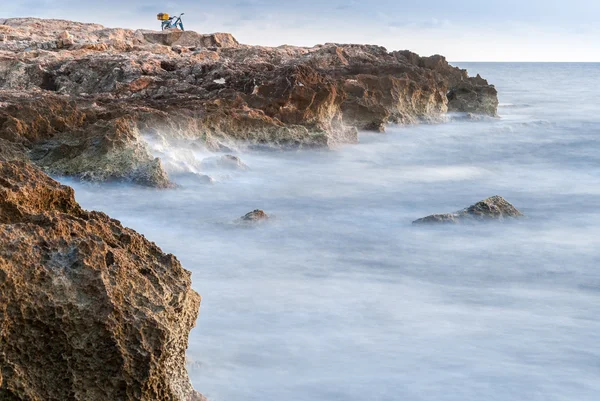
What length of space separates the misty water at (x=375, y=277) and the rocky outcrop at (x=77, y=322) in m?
0.94

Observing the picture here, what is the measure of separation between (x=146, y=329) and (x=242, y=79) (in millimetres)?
10559

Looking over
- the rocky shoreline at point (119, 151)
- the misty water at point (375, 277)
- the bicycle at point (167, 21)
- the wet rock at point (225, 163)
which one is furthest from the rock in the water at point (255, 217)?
the bicycle at point (167, 21)

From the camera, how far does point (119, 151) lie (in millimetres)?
7582

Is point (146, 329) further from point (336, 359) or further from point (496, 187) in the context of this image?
point (496, 187)

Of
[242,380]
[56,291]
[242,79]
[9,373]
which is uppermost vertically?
[242,79]

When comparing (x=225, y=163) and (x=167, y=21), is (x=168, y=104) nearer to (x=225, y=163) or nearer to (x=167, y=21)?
(x=225, y=163)

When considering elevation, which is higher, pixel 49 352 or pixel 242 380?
pixel 49 352

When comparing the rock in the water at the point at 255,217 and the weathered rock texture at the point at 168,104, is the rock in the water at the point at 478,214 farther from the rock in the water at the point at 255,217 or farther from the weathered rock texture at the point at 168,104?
the weathered rock texture at the point at 168,104

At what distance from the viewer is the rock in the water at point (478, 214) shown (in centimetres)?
682

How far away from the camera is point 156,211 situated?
6.99 m

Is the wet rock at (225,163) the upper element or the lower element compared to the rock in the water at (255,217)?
upper

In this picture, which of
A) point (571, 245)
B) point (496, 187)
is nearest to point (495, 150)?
point (496, 187)

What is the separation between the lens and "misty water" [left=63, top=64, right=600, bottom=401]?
3523 millimetres

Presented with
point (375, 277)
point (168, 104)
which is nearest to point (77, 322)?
point (375, 277)
